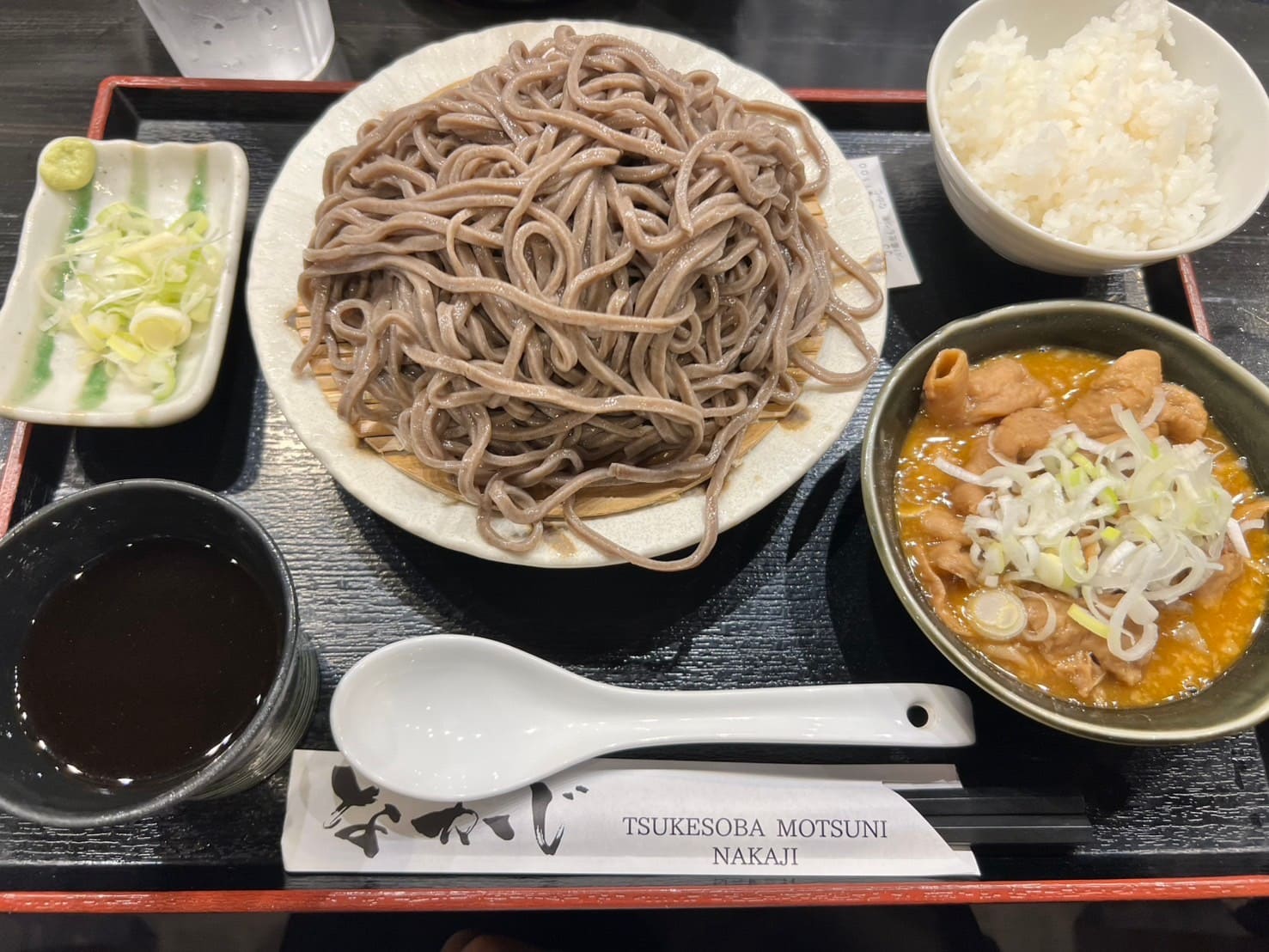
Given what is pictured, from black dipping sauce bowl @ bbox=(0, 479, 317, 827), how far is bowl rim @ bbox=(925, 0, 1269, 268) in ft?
6.47

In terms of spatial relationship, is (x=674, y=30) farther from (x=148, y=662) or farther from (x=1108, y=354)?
(x=148, y=662)

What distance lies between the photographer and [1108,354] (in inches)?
74.4

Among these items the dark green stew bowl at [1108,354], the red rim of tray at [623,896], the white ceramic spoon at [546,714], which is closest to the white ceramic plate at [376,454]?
the dark green stew bowl at [1108,354]

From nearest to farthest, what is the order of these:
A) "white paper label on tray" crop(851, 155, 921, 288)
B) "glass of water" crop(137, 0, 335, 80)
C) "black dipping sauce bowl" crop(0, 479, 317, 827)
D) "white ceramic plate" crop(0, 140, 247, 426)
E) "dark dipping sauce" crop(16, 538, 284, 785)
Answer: "black dipping sauce bowl" crop(0, 479, 317, 827) → "dark dipping sauce" crop(16, 538, 284, 785) → "white ceramic plate" crop(0, 140, 247, 426) → "white paper label on tray" crop(851, 155, 921, 288) → "glass of water" crop(137, 0, 335, 80)

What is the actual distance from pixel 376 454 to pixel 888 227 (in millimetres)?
1700

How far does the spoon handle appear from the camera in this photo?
1.61m

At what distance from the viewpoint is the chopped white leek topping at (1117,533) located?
1.58 metres

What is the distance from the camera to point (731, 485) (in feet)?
5.74

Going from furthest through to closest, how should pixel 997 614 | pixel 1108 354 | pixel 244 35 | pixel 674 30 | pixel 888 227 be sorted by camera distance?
pixel 674 30, pixel 244 35, pixel 888 227, pixel 1108 354, pixel 997 614

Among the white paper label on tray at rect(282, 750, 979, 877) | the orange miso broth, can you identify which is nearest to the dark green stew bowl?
the orange miso broth

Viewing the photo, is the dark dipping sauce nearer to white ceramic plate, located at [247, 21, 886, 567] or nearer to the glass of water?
white ceramic plate, located at [247, 21, 886, 567]

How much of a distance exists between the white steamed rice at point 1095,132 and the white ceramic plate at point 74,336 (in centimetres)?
212

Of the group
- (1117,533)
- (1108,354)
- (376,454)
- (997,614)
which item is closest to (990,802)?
(997,614)

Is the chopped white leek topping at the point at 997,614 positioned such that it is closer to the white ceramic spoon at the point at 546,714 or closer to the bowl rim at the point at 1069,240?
the white ceramic spoon at the point at 546,714
